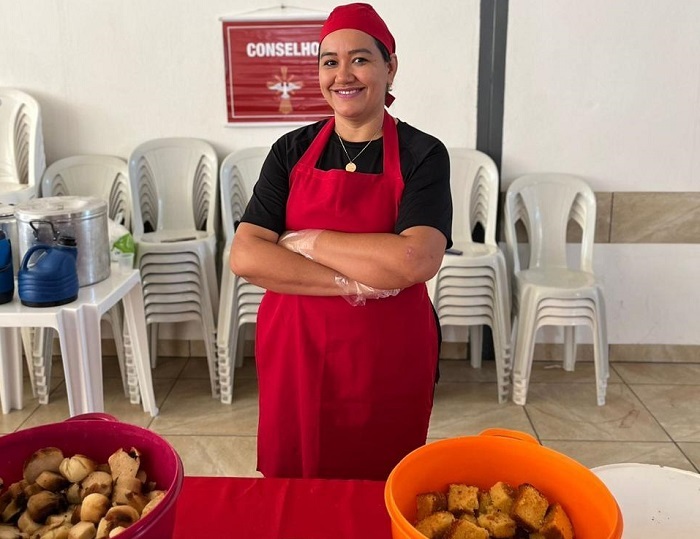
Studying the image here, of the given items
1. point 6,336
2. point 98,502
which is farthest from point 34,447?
point 6,336

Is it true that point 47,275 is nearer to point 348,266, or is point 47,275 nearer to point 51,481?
point 348,266

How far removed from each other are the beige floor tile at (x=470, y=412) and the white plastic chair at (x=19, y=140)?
7.93 feet

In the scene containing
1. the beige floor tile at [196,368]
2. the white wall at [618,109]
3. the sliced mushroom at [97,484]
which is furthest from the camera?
the beige floor tile at [196,368]

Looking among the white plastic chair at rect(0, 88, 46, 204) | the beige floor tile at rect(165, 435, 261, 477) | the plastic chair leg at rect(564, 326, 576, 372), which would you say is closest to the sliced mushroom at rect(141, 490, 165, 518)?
the beige floor tile at rect(165, 435, 261, 477)

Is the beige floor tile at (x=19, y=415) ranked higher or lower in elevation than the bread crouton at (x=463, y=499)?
lower

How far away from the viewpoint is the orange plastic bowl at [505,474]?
3.19 feet

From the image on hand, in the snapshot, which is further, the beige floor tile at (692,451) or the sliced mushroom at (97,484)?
the beige floor tile at (692,451)

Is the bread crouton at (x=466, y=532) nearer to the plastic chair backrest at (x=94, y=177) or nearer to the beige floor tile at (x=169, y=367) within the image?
the beige floor tile at (x=169, y=367)

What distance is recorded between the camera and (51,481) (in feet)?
3.24

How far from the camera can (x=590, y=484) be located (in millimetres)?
988

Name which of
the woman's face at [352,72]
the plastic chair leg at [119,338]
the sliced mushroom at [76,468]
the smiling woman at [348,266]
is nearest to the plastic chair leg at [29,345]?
the plastic chair leg at [119,338]

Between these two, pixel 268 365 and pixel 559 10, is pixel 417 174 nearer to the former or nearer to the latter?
pixel 268 365

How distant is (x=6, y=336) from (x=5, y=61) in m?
1.58

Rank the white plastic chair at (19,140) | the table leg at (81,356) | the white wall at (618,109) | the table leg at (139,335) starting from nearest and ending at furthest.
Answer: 1. the table leg at (81,356)
2. the table leg at (139,335)
3. the white wall at (618,109)
4. the white plastic chair at (19,140)
